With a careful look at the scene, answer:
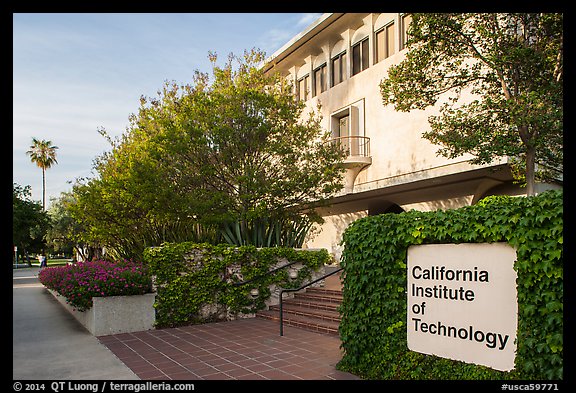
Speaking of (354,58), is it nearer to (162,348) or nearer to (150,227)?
(150,227)

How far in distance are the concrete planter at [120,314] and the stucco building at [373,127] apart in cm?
1093

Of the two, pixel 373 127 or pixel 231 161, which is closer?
pixel 231 161

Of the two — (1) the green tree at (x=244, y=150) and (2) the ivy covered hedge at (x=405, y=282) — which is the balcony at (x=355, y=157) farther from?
(2) the ivy covered hedge at (x=405, y=282)

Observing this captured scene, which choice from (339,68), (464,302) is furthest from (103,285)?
(339,68)

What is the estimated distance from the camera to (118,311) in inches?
393

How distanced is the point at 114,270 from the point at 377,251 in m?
6.79

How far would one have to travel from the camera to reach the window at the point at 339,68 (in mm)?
24234

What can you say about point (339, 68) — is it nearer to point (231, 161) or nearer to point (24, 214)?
point (231, 161)

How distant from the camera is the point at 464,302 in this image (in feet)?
17.4

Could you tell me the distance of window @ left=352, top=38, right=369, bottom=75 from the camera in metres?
22.6

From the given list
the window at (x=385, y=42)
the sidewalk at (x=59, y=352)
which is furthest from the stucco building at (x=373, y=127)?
the sidewalk at (x=59, y=352)

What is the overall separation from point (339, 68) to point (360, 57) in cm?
186

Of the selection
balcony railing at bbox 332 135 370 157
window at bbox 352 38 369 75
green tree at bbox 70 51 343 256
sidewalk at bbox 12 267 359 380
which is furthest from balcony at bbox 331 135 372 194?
sidewalk at bbox 12 267 359 380

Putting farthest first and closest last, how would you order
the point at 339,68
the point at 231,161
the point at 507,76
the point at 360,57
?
1. the point at 339,68
2. the point at 360,57
3. the point at 231,161
4. the point at 507,76
